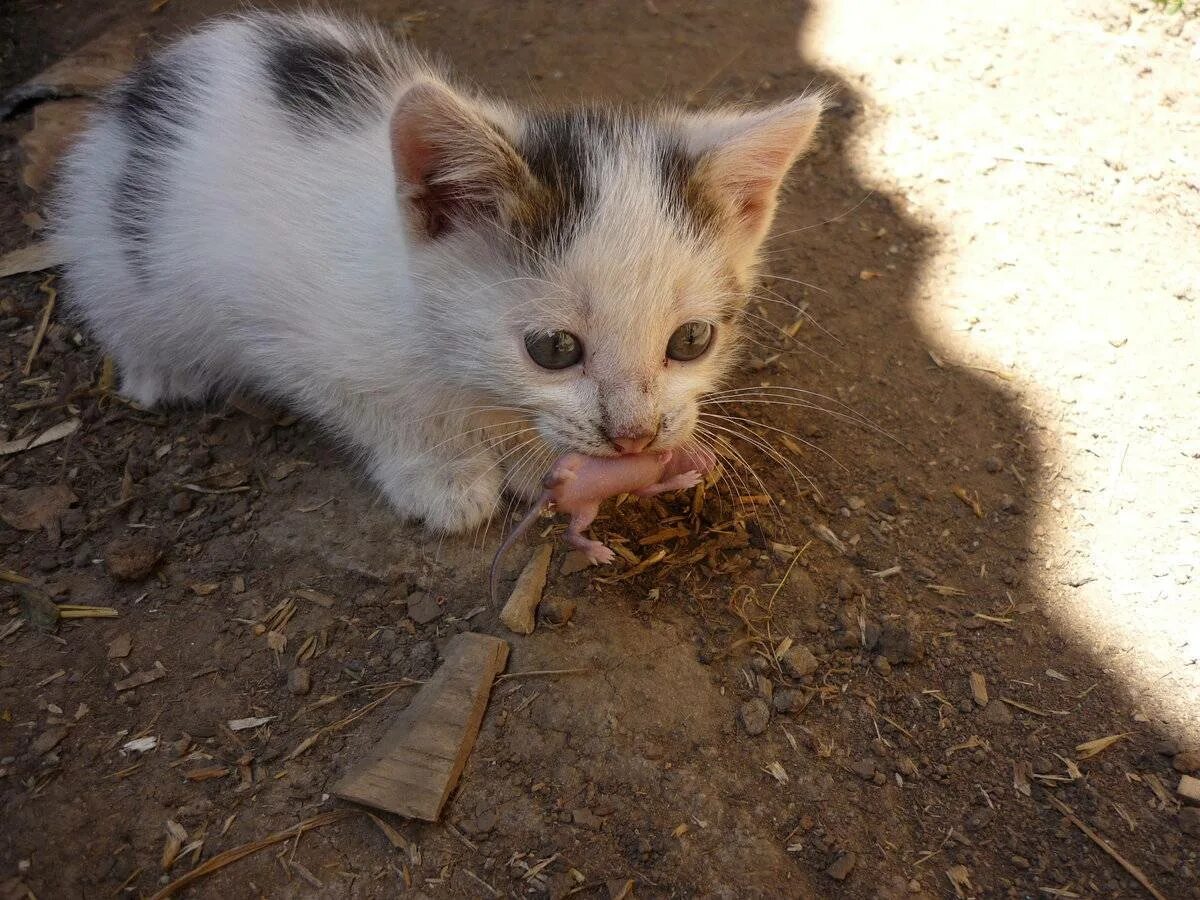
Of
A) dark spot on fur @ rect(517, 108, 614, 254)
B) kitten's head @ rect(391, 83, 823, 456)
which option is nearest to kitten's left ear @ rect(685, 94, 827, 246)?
kitten's head @ rect(391, 83, 823, 456)

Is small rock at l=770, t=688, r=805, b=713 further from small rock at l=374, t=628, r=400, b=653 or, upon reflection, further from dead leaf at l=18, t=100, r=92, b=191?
dead leaf at l=18, t=100, r=92, b=191

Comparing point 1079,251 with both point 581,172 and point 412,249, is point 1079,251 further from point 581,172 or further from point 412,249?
point 412,249

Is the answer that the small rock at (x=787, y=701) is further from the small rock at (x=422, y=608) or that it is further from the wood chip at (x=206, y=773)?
the wood chip at (x=206, y=773)

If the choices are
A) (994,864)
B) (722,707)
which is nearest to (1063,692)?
(994,864)

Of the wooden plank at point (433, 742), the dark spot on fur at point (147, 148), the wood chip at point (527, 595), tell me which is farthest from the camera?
the dark spot on fur at point (147, 148)

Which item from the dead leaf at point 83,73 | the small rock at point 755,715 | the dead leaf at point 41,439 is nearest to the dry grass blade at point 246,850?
the small rock at point 755,715

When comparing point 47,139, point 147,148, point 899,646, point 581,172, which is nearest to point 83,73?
point 47,139
